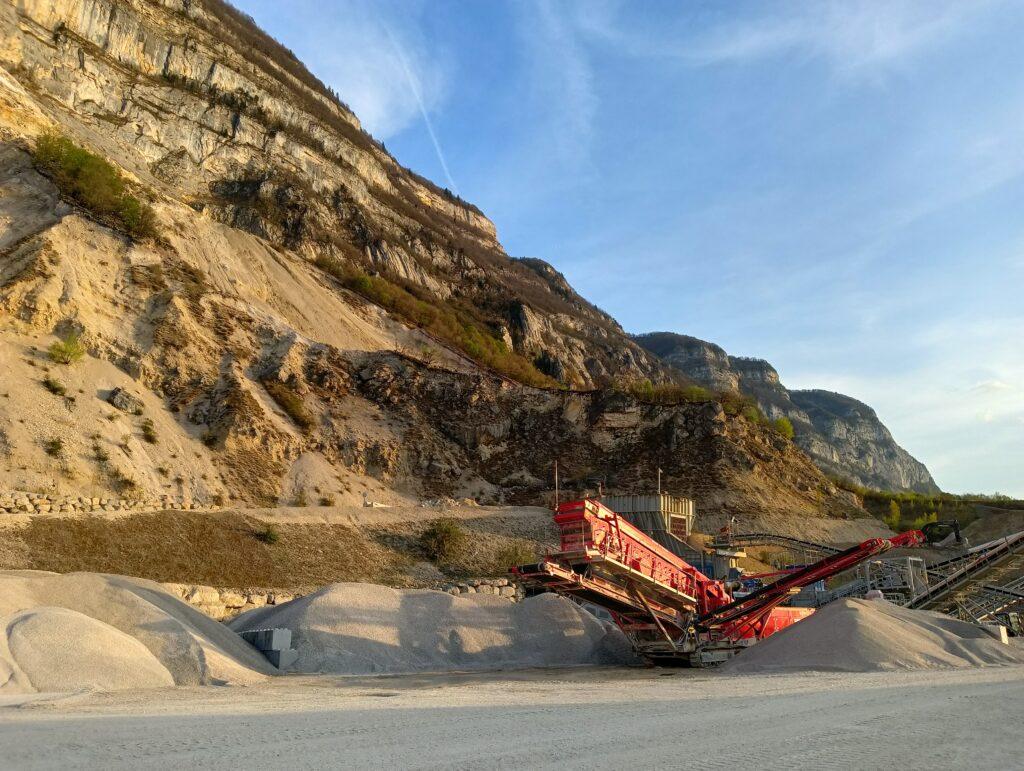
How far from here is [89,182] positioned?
4019 centimetres

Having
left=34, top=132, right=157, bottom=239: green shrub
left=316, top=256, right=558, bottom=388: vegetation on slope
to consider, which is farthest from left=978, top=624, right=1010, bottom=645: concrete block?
left=34, top=132, right=157, bottom=239: green shrub

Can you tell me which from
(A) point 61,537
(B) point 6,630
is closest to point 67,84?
(A) point 61,537

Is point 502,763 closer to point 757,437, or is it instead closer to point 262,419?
point 262,419

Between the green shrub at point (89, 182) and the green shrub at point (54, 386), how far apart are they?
47.9 feet

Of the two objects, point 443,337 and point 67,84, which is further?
point 443,337

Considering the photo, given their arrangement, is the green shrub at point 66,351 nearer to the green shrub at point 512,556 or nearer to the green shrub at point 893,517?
the green shrub at point 512,556

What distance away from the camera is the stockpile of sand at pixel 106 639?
12.1 m

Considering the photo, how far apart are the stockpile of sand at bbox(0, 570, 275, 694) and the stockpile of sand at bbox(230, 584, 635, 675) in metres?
1.93

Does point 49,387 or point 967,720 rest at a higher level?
point 49,387

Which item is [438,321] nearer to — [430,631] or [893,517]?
[893,517]

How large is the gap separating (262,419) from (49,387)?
34.8 feet

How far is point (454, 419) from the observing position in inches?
1965

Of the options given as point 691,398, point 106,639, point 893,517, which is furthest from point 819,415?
point 106,639

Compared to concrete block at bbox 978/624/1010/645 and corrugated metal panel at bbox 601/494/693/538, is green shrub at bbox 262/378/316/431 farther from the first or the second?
concrete block at bbox 978/624/1010/645
